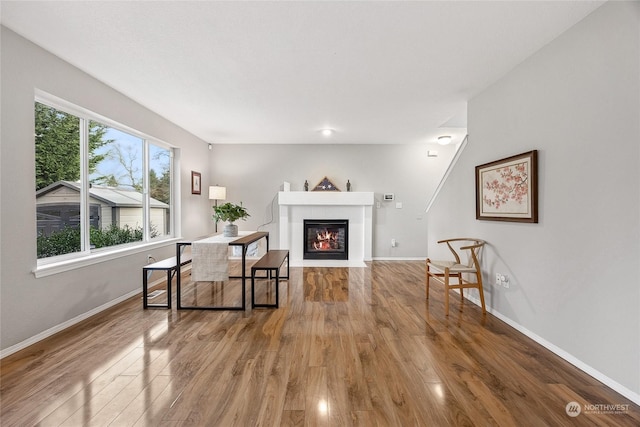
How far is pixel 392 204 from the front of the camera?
5.95 metres

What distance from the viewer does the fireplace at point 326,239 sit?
5.77 metres

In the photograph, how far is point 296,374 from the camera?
6.12ft

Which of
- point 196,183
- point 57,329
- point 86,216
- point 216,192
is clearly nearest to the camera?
point 57,329

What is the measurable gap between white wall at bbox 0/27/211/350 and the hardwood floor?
221mm

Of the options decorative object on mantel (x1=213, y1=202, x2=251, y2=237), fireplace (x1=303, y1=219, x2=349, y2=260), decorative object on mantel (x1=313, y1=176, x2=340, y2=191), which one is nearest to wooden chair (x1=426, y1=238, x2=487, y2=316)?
decorative object on mantel (x1=213, y1=202, x2=251, y2=237)

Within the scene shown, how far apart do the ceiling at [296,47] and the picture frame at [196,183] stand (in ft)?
5.28

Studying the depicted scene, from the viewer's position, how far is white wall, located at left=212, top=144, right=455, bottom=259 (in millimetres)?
5914

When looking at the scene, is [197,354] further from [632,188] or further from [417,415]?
[632,188]

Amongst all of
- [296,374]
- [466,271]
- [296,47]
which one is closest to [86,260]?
[296,374]

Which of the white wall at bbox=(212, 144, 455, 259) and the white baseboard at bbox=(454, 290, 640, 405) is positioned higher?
the white wall at bbox=(212, 144, 455, 259)

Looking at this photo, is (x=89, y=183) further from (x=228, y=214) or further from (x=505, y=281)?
(x=505, y=281)

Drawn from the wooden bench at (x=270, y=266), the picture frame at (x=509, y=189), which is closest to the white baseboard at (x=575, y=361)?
the picture frame at (x=509, y=189)

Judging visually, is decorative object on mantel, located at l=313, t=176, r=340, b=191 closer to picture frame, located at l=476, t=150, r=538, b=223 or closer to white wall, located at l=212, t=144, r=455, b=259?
white wall, located at l=212, t=144, r=455, b=259

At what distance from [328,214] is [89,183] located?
12.8ft
